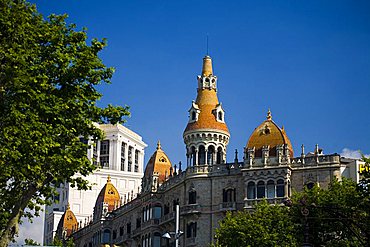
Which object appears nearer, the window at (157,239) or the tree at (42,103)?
the tree at (42,103)

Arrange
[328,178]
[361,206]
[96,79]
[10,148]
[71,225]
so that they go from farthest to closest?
[71,225], [328,178], [361,206], [96,79], [10,148]

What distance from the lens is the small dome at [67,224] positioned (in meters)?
145

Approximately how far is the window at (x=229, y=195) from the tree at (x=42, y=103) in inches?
1900

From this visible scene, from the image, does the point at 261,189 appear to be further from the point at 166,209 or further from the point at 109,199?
the point at 109,199

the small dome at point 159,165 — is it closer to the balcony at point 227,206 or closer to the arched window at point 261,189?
the balcony at point 227,206

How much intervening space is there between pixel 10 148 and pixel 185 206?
55781mm

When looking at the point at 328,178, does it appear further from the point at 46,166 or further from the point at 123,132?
the point at 123,132

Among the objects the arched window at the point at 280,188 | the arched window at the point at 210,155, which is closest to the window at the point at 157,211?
the arched window at the point at 210,155

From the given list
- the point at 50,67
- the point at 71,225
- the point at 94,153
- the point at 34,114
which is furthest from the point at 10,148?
the point at 94,153

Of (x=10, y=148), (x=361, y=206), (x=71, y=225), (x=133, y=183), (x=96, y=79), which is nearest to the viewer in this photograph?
(x=10, y=148)

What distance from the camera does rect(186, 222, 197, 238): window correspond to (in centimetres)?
9262

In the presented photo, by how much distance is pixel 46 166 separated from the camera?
137ft

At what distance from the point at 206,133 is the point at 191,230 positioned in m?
12.0

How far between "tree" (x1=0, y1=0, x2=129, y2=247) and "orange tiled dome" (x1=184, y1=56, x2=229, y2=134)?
50575 millimetres
